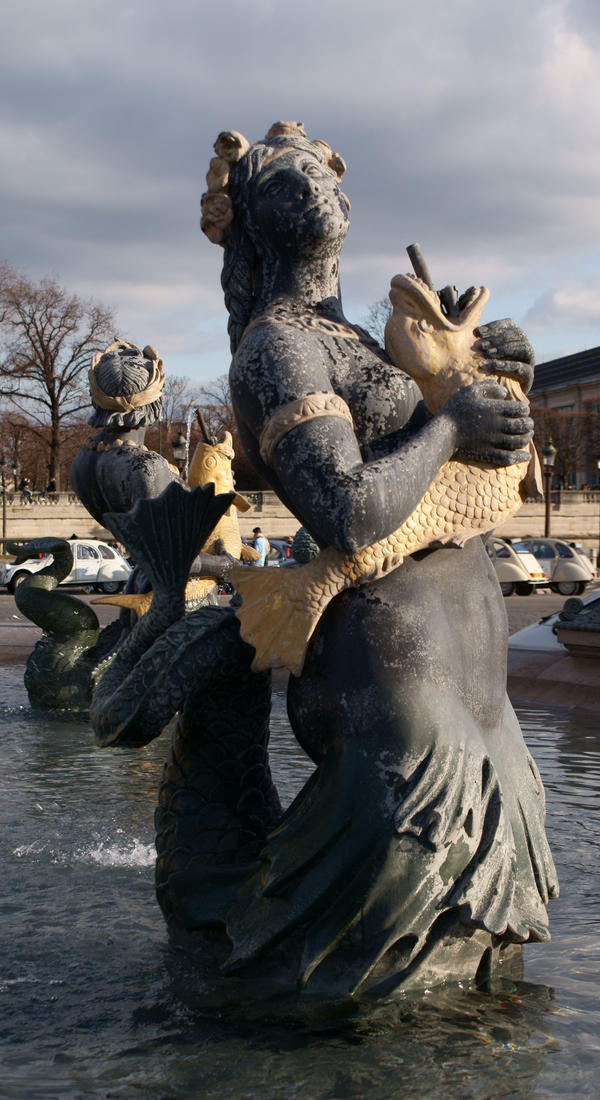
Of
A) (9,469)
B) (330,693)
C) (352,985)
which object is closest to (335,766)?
(330,693)

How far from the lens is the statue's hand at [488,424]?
238 cm

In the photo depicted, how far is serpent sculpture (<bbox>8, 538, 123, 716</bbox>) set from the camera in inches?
273

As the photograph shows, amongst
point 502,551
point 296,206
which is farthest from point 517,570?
point 296,206

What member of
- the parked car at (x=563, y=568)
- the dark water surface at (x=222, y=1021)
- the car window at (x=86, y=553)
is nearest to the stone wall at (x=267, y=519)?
the car window at (x=86, y=553)

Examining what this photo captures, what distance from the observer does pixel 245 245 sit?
2738 millimetres

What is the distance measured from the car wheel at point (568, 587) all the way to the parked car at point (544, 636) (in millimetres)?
17390

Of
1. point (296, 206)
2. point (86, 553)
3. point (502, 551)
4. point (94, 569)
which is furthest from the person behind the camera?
point (86, 553)

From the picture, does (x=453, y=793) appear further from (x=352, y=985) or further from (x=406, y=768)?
(x=352, y=985)

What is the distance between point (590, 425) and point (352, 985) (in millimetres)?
78499

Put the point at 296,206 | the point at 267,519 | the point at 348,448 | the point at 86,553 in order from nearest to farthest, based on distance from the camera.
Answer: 1. the point at 348,448
2. the point at 296,206
3. the point at 86,553
4. the point at 267,519

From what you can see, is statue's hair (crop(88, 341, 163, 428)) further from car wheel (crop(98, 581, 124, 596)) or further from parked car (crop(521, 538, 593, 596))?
car wheel (crop(98, 581, 124, 596))

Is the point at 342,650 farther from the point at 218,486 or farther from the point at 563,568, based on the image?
the point at 563,568

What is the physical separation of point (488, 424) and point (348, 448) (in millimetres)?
314

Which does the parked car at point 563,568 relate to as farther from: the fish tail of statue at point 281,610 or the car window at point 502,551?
the fish tail of statue at point 281,610
